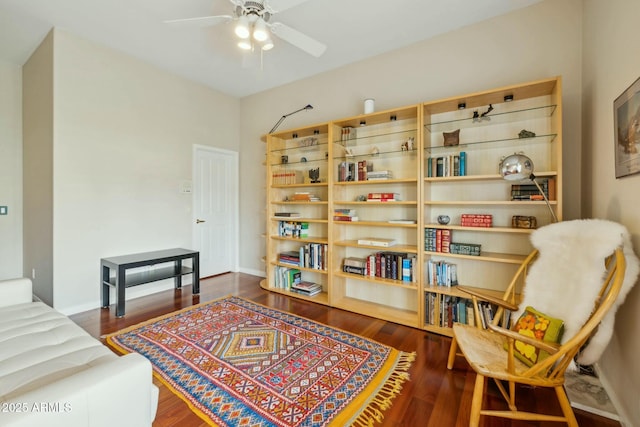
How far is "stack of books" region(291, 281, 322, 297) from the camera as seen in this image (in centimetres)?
343

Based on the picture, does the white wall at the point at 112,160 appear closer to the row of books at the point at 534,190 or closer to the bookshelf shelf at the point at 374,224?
the bookshelf shelf at the point at 374,224

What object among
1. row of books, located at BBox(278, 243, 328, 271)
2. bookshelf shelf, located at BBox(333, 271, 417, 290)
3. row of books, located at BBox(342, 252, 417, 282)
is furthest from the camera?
row of books, located at BBox(278, 243, 328, 271)

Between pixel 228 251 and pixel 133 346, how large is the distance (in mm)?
2392

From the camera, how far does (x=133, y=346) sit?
7.38 ft

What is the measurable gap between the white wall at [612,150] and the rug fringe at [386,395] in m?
1.11

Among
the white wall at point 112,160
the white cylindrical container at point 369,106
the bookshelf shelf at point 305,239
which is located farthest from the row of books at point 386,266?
the white wall at point 112,160

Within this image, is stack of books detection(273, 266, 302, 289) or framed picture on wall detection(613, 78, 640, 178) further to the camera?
stack of books detection(273, 266, 302, 289)

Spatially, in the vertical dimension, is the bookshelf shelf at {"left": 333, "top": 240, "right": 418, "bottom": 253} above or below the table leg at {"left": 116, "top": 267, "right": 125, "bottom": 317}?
above

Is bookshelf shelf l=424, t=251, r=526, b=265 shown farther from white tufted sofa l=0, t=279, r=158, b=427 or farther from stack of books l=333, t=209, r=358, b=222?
white tufted sofa l=0, t=279, r=158, b=427

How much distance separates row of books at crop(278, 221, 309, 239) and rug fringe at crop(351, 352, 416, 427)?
6.21 feet

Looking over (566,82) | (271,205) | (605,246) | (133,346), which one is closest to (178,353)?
(133,346)

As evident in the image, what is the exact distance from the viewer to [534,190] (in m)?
2.21

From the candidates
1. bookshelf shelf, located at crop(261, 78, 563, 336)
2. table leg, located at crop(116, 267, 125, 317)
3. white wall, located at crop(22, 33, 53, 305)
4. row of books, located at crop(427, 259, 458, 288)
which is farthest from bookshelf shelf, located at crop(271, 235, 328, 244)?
white wall, located at crop(22, 33, 53, 305)

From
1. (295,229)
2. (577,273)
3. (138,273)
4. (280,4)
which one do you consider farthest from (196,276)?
(577,273)
